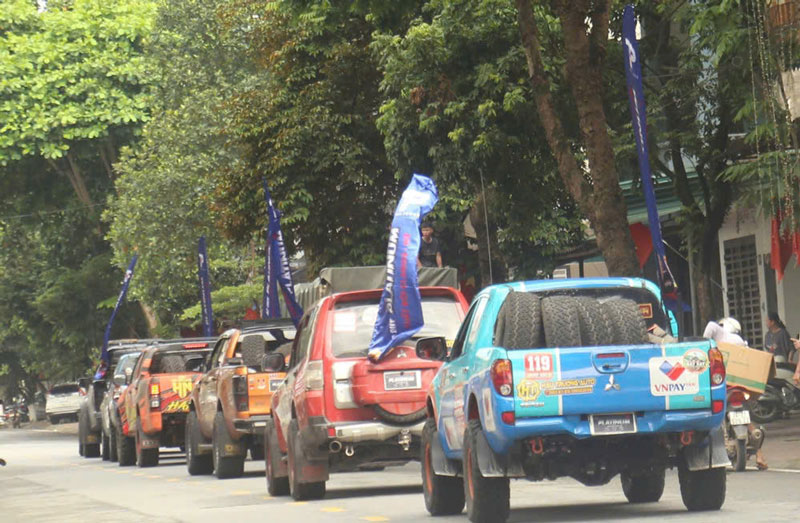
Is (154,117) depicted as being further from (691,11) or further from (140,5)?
(691,11)

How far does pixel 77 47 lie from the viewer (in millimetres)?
48469

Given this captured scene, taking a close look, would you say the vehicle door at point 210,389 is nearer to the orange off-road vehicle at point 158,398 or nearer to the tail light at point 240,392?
the tail light at point 240,392

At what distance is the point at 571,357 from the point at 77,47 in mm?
38953

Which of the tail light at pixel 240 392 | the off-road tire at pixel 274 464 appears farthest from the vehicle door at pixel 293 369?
the tail light at pixel 240 392

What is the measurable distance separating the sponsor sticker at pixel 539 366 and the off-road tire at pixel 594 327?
48 centimetres

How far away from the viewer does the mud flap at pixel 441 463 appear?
1330 centimetres

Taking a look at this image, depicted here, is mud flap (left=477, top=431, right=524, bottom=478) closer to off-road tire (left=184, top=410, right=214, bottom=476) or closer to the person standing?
off-road tire (left=184, top=410, right=214, bottom=476)

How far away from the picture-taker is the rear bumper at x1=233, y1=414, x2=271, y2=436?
1989 centimetres

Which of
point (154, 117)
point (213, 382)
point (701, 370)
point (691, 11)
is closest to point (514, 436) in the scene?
point (701, 370)

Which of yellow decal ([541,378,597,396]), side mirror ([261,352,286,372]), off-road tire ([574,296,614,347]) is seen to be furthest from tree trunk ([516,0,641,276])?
yellow decal ([541,378,597,396])

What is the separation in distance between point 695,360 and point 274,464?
6395 mm

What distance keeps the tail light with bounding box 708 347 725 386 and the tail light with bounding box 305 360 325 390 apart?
184 inches

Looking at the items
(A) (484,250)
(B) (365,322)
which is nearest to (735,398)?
(B) (365,322)

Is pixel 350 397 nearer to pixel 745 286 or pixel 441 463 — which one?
pixel 441 463
